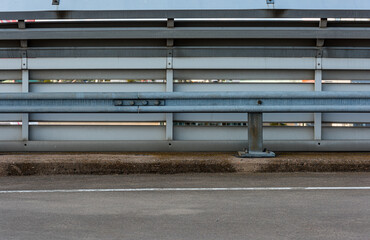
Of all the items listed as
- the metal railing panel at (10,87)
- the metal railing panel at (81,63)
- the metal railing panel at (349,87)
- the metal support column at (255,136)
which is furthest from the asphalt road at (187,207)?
the metal railing panel at (81,63)

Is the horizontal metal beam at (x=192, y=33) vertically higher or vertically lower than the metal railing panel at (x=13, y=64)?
higher

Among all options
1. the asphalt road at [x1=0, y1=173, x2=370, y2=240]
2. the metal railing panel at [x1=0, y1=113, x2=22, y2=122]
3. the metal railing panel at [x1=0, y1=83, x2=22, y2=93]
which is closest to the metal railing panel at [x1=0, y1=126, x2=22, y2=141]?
the metal railing panel at [x1=0, y1=113, x2=22, y2=122]

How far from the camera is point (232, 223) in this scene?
11.1ft

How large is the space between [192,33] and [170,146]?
6.48ft

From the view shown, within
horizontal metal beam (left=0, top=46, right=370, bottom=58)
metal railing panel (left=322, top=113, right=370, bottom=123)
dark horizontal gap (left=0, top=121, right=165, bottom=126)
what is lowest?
dark horizontal gap (left=0, top=121, right=165, bottom=126)

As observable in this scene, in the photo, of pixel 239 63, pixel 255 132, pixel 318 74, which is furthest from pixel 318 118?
pixel 239 63

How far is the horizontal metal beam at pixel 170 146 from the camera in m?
6.31

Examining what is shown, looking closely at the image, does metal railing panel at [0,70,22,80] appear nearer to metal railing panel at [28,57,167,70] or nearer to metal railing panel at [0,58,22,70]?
metal railing panel at [0,58,22,70]

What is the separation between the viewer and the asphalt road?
10.5ft

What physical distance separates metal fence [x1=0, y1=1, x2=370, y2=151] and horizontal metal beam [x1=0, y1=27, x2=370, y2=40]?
0.02 m

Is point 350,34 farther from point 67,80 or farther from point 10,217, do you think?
point 10,217

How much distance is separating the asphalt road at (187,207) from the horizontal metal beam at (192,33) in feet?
7.82

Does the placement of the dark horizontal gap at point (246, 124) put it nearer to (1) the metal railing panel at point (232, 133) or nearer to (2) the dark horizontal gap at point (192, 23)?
(1) the metal railing panel at point (232, 133)
